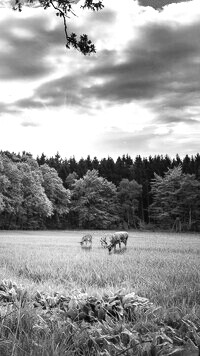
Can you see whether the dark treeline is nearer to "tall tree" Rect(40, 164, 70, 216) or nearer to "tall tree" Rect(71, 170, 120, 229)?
"tall tree" Rect(71, 170, 120, 229)

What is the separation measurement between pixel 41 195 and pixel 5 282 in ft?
166

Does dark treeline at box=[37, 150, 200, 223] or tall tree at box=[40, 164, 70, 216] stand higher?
dark treeline at box=[37, 150, 200, 223]

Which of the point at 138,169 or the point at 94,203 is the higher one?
the point at 138,169

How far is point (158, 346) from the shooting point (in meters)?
3.26

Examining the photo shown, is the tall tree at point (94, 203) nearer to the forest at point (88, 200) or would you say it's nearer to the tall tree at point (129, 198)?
the forest at point (88, 200)

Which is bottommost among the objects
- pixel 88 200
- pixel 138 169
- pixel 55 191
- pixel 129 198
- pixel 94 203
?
pixel 94 203

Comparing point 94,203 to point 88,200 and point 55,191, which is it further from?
point 55,191

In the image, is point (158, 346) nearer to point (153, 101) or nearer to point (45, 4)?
point (45, 4)

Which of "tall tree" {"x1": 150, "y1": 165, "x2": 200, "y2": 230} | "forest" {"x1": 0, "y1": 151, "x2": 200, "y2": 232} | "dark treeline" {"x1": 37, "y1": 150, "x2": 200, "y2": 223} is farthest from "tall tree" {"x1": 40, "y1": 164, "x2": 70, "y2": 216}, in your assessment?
"dark treeline" {"x1": 37, "y1": 150, "x2": 200, "y2": 223}

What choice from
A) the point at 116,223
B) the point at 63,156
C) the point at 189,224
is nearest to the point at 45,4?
the point at 189,224

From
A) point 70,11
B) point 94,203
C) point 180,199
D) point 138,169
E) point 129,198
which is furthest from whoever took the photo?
point 138,169

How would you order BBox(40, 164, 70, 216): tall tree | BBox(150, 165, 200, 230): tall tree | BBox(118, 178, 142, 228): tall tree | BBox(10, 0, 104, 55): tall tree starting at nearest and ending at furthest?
BBox(10, 0, 104, 55): tall tree, BBox(150, 165, 200, 230): tall tree, BBox(40, 164, 70, 216): tall tree, BBox(118, 178, 142, 228): tall tree

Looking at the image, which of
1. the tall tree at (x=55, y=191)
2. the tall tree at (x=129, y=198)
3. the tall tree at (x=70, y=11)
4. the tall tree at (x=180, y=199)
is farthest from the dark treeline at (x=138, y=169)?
the tall tree at (x=70, y=11)

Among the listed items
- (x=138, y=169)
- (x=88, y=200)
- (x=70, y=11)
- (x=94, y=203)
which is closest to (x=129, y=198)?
(x=94, y=203)
